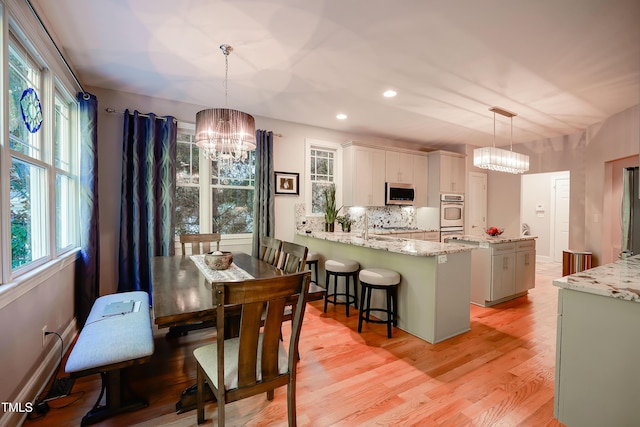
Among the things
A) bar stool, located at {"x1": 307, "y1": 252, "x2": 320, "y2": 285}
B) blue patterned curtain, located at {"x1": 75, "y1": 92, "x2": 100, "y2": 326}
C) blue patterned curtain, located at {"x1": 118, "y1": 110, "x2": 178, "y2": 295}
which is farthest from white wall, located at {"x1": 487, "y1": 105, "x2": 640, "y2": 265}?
blue patterned curtain, located at {"x1": 75, "y1": 92, "x2": 100, "y2": 326}

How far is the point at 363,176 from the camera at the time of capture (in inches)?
205

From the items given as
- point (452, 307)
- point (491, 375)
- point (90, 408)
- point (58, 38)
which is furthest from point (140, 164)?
point (491, 375)

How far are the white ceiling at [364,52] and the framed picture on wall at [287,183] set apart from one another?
102 cm

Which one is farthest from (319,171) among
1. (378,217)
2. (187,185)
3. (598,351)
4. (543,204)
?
(543,204)

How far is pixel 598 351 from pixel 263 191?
378cm

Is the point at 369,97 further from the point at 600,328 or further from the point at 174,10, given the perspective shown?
the point at 600,328

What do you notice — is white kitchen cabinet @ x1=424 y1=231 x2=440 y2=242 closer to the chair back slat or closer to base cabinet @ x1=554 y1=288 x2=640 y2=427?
base cabinet @ x1=554 y1=288 x2=640 y2=427

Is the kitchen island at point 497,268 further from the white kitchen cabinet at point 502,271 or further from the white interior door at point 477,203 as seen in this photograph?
the white interior door at point 477,203

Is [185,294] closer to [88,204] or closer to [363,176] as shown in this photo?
[88,204]

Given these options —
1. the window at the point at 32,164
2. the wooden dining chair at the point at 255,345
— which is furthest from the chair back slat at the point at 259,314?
the window at the point at 32,164

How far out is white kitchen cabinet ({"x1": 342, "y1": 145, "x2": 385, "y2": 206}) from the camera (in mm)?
5121

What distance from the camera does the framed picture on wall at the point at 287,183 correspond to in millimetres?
4641

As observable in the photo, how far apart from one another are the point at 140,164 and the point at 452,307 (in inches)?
152

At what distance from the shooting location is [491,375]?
224 centimetres
